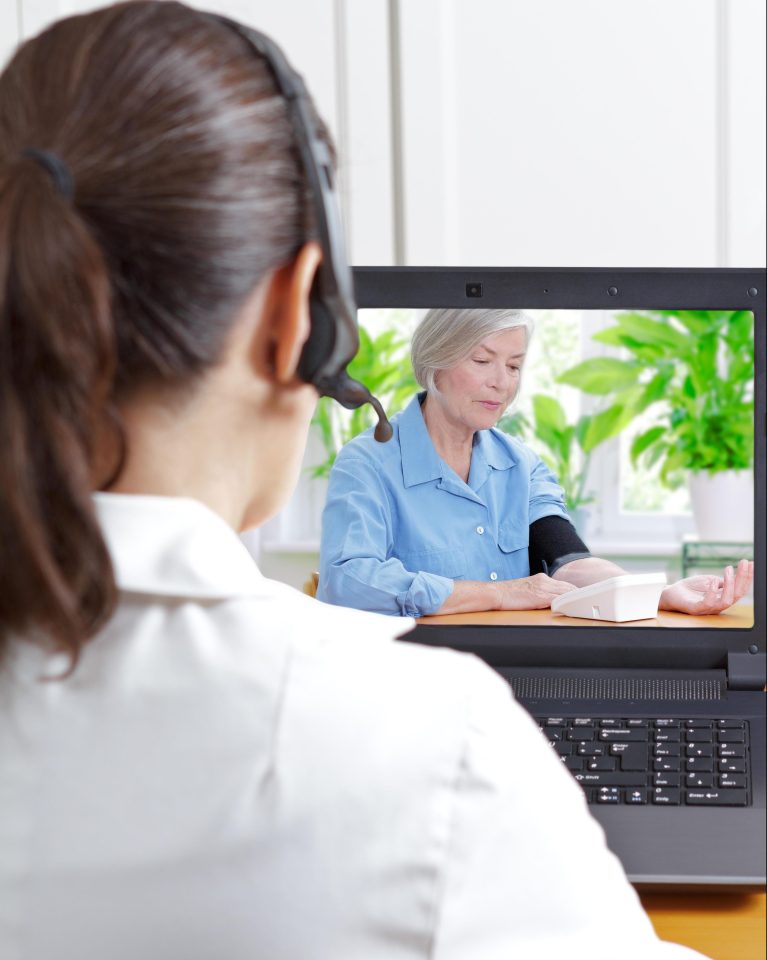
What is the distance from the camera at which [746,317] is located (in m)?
0.93

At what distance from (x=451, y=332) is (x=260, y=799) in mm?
613

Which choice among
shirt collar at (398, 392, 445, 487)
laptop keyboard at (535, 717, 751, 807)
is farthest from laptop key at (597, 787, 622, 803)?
shirt collar at (398, 392, 445, 487)

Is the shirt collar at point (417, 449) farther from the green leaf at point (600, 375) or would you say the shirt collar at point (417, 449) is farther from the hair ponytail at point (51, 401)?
the hair ponytail at point (51, 401)

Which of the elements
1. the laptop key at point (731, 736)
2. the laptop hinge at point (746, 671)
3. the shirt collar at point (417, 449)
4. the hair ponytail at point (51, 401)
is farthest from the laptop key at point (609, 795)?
the hair ponytail at point (51, 401)

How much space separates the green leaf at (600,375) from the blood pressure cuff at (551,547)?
0.46 feet

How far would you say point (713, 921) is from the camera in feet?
2.10

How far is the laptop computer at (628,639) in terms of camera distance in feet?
2.41

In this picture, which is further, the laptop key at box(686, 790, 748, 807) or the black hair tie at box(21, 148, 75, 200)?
the laptop key at box(686, 790, 748, 807)

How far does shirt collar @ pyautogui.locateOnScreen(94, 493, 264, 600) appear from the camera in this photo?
404 millimetres

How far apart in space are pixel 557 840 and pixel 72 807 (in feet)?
0.63

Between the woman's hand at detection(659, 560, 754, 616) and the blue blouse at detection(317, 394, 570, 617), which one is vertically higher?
the blue blouse at detection(317, 394, 570, 617)

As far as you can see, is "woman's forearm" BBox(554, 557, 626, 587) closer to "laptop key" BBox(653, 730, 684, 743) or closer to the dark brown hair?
"laptop key" BBox(653, 730, 684, 743)

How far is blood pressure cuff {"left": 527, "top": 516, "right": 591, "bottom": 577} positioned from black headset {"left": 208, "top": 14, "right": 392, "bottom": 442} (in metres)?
0.47

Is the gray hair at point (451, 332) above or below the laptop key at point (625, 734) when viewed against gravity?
above
